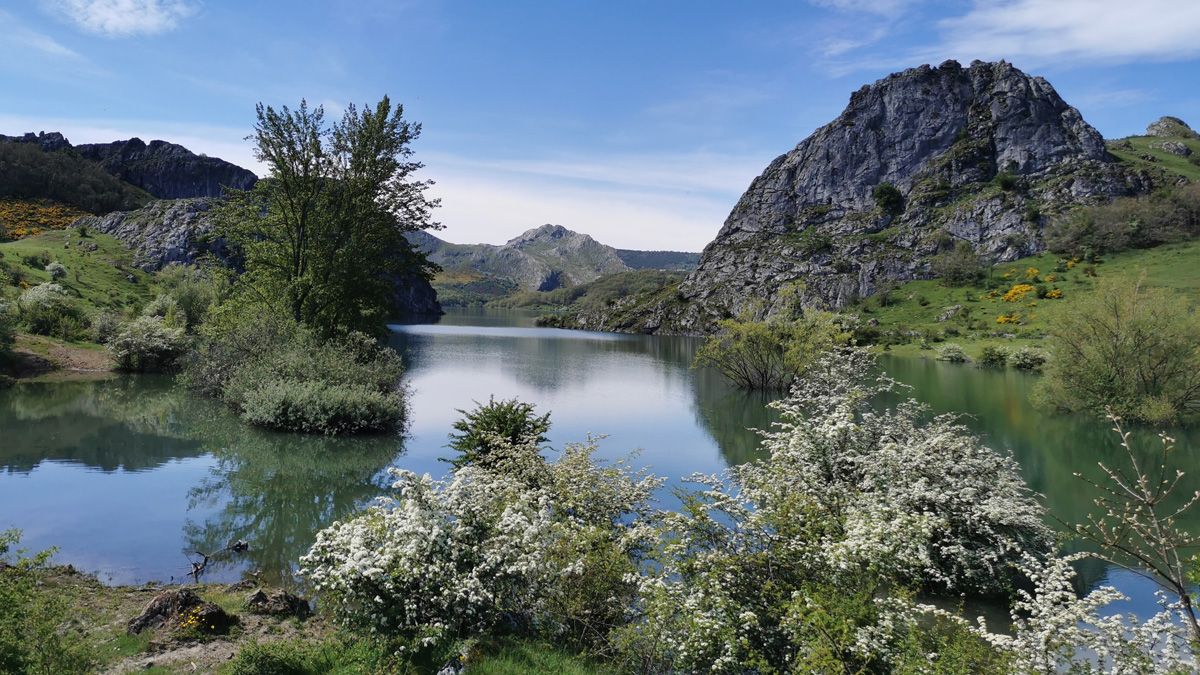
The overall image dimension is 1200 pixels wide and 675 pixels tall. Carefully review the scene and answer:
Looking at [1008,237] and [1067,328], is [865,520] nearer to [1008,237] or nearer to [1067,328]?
[1067,328]

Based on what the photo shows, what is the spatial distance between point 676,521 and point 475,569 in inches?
120

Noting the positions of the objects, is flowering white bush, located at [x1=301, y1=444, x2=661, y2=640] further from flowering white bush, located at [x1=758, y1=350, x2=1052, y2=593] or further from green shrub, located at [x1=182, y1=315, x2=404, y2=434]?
green shrub, located at [x1=182, y1=315, x2=404, y2=434]

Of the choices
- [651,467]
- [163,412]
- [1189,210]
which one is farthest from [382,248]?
[1189,210]

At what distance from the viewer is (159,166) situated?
6821 inches

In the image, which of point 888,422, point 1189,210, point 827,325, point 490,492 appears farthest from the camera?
point 1189,210

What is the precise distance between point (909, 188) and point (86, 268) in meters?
179

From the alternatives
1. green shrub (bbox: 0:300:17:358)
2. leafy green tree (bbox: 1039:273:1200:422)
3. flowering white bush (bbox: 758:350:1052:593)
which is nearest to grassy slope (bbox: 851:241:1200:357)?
leafy green tree (bbox: 1039:273:1200:422)

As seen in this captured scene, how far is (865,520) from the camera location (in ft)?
28.3

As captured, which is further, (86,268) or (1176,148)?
(1176,148)

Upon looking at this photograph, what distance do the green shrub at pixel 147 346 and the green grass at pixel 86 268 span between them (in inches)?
516

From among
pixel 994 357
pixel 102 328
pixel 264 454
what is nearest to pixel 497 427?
pixel 264 454

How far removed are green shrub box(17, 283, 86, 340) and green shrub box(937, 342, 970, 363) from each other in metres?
87.5

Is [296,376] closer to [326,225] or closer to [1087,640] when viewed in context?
[326,225]

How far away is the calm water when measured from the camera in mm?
14156
